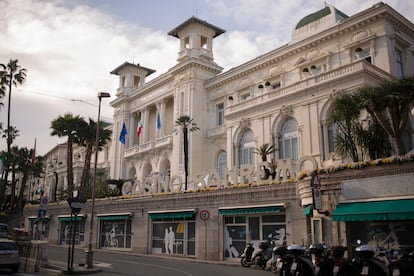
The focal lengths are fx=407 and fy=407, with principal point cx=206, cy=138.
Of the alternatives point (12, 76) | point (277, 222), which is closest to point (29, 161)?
point (12, 76)

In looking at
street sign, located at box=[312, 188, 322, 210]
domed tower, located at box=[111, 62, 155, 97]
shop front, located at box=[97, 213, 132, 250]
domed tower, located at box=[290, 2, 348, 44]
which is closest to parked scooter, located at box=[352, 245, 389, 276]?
street sign, located at box=[312, 188, 322, 210]

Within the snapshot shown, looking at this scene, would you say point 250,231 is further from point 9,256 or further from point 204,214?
point 9,256

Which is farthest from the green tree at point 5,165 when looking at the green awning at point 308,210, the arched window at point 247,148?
the green awning at point 308,210

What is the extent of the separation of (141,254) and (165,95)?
24191mm

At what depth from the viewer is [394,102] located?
727 inches

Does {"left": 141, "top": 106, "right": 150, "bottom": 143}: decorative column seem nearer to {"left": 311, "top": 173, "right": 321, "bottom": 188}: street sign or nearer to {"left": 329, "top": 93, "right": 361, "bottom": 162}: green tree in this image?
{"left": 329, "top": 93, "right": 361, "bottom": 162}: green tree

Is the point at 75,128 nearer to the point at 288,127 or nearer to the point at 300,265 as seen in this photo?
the point at 288,127

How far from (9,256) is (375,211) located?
14.1 m

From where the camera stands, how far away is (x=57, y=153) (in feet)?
276

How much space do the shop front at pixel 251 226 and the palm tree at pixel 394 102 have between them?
6095 millimetres

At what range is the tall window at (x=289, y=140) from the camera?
29906mm

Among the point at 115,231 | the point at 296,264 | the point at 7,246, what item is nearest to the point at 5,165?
the point at 115,231

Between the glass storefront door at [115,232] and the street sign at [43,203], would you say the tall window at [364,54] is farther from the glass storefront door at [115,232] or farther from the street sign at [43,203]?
the street sign at [43,203]

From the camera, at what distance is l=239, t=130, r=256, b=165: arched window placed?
1289 inches
